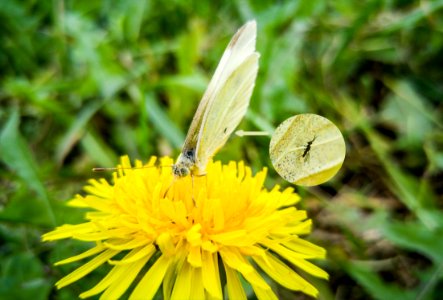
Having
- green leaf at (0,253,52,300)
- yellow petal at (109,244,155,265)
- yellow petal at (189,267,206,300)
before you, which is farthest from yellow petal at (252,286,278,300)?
green leaf at (0,253,52,300)

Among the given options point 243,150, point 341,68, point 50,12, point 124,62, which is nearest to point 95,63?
point 124,62

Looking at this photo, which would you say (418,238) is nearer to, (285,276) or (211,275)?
(285,276)

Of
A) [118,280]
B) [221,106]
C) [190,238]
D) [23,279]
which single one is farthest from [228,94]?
[23,279]

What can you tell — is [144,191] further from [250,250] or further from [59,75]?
[59,75]

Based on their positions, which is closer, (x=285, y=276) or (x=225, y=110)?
(x=285, y=276)

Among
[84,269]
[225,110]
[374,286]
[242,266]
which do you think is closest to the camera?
[242,266]

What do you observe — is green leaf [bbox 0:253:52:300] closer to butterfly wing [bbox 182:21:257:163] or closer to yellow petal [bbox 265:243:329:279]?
butterfly wing [bbox 182:21:257:163]
